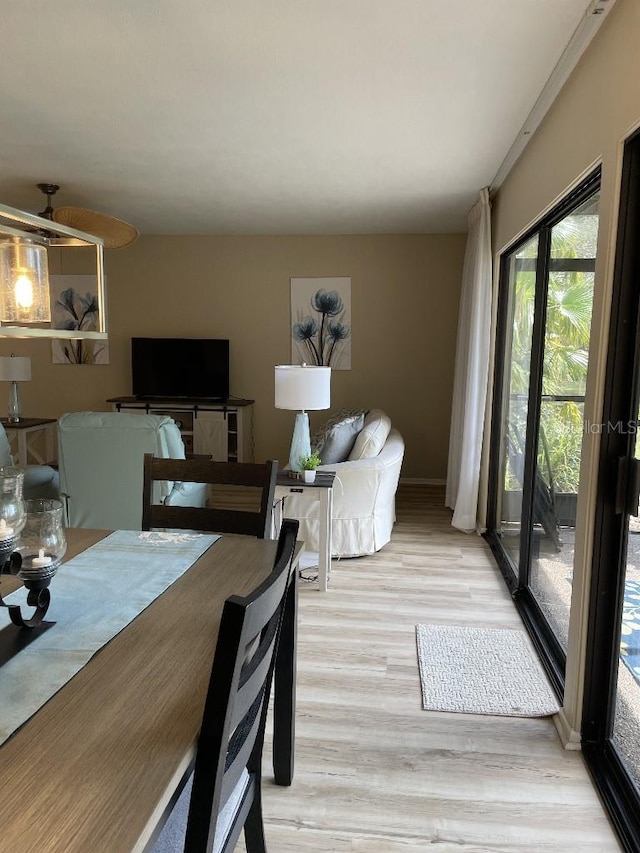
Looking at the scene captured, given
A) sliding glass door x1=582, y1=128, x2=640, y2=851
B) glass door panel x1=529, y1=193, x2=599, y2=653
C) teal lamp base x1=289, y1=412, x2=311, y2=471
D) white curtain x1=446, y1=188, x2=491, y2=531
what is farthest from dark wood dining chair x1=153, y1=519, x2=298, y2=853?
white curtain x1=446, y1=188, x2=491, y2=531

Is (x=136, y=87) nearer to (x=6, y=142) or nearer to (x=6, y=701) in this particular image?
(x=6, y=142)

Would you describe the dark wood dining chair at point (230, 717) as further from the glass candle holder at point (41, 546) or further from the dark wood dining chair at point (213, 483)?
the dark wood dining chair at point (213, 483)

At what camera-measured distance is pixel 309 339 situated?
244 inches

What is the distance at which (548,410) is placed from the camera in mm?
2885

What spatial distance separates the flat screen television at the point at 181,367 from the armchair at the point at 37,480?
7.66ft

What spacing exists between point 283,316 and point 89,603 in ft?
16.5

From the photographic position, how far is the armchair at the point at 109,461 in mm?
3346

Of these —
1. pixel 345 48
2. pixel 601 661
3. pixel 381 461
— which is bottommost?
pixel 601 661

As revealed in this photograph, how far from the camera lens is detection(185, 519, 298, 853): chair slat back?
92cm

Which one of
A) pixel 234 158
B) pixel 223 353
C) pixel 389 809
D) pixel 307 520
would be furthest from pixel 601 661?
pixel 223 353

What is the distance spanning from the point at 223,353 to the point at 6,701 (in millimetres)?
5307

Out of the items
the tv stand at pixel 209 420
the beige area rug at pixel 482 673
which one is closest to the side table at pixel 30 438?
the tv stand at pixel 209 420

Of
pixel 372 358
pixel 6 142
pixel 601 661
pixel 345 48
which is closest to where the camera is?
pixel 601 661

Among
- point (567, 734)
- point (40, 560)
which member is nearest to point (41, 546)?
point (40, 560)
